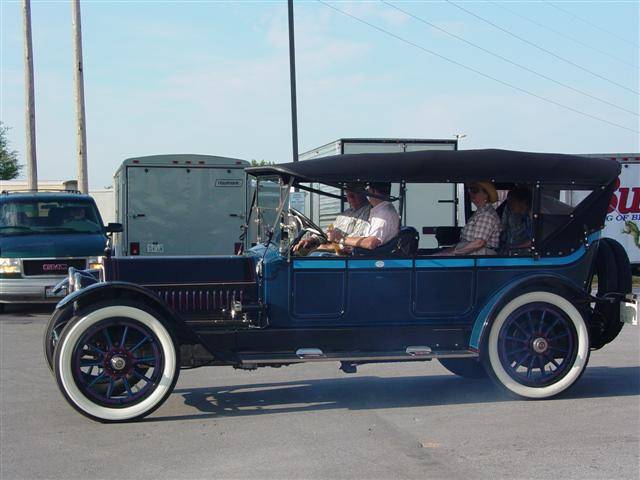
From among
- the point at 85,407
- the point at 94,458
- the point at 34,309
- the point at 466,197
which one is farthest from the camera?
the point at 34,309

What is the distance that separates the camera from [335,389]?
6891 millimetres

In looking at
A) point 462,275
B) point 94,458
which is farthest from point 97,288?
point 462,275

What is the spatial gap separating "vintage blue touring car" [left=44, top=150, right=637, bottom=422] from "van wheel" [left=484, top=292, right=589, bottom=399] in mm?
10

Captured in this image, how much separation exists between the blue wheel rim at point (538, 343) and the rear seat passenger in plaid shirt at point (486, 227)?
0.66 metres

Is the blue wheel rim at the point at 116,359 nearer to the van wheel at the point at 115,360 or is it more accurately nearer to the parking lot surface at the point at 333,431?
the van wheel at the point at 115,360

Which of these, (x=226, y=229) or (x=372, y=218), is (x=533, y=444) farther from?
(x=226, y=229)

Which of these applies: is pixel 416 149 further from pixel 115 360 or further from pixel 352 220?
pixel 115 360

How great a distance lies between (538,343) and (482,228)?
107 centimetres

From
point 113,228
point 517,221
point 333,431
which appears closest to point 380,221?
point 517,221

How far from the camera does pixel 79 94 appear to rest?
18125 mm

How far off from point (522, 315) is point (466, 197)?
1.64 m

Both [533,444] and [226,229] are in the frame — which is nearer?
[533,444]

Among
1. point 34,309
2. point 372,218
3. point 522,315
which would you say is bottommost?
point 34,309

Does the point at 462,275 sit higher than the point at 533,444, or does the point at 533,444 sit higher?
the point at 462,275
